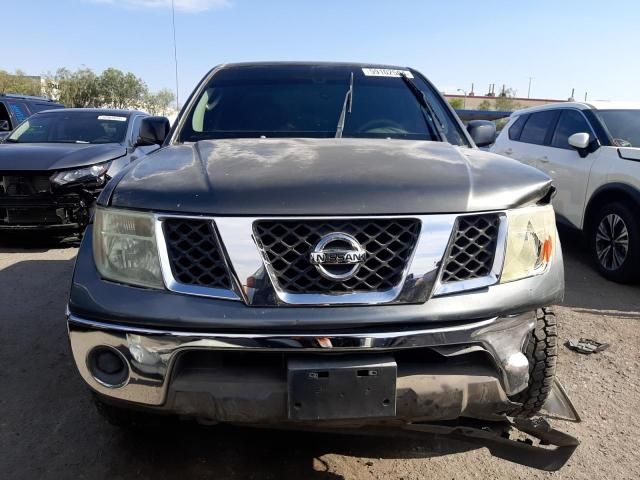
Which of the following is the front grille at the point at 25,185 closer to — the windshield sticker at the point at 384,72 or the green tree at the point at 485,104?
the windshield sticker at the point at 384,72

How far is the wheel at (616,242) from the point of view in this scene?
5152 millimetres

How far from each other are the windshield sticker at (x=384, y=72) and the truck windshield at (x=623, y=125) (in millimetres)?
3133

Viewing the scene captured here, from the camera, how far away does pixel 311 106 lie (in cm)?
342

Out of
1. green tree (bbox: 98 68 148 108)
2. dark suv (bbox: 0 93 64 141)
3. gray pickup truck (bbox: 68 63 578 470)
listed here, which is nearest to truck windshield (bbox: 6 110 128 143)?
dark suv (bbox: 0 93 64 141)

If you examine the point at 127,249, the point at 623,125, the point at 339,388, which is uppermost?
the point at 623,125

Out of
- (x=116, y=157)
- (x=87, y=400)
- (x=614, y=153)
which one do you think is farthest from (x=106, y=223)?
(x=614, y=153)

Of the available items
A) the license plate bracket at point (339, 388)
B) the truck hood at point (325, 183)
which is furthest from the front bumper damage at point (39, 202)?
the license plate bracket at point (339, 388)

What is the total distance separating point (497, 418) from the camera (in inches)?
82.3

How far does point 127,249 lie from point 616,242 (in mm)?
4919

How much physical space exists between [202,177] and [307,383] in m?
0.85

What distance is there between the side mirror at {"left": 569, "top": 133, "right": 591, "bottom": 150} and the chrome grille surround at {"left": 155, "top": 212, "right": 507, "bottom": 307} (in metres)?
4.56

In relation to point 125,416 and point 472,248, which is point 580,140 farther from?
point 125,416

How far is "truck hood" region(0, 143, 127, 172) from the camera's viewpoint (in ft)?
19.8

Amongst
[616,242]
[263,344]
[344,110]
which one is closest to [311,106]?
[344,110]
